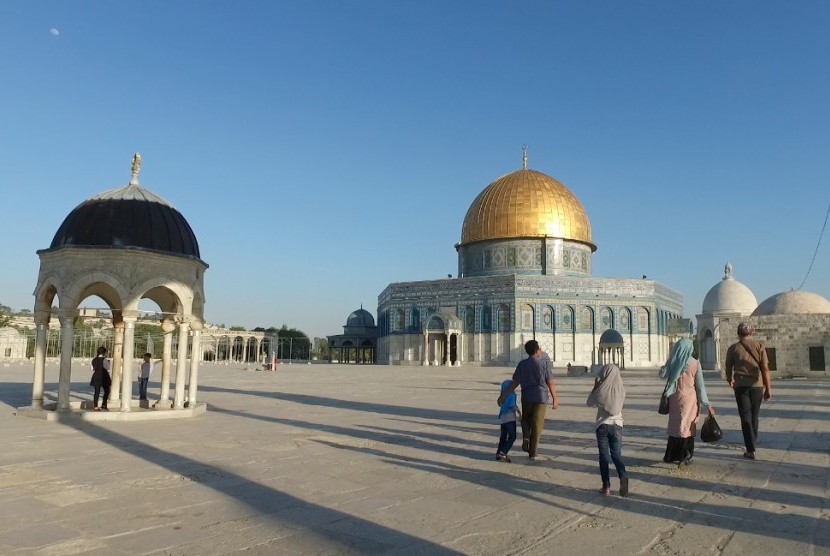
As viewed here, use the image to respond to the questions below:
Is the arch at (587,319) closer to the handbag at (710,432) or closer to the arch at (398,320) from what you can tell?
the arch at (398,320)

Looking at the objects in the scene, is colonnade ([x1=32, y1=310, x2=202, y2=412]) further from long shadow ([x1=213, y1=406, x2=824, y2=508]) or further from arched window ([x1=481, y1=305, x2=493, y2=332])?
arched window ([x1=481, y1=305, x2=493, y2=332])

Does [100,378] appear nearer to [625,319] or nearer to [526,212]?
[526,212]

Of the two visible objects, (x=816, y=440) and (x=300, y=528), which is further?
(x=816, y=440)

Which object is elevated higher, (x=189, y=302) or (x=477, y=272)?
(x=477, y=272)

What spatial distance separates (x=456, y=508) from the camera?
16.9 ft

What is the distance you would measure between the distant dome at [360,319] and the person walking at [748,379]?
57.7m

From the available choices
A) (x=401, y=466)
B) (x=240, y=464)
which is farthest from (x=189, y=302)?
(x=401, y=466)

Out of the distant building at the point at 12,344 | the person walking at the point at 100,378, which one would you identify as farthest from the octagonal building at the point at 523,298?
the person walking at the point at 100,378

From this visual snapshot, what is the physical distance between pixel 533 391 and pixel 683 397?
5.34 ft

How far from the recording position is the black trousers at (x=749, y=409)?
7613 mm

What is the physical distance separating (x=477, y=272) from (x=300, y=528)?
47968mm

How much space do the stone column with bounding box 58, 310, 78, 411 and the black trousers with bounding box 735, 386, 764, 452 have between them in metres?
10.6

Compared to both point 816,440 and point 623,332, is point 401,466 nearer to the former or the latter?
point 816,440

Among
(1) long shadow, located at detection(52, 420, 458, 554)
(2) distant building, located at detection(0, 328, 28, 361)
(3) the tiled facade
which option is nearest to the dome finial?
(1) long shadow, located at detection(52, 420, 458, 554)
